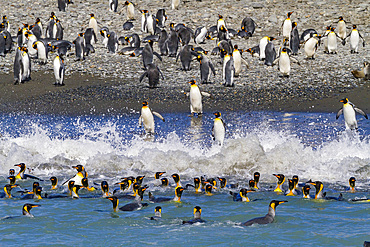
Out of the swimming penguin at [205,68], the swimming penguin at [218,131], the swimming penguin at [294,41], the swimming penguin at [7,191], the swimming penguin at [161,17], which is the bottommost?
the swimming penguin at [7,191]

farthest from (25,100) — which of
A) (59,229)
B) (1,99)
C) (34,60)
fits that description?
(59,229)

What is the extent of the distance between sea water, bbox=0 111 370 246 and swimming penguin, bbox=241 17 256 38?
312 inches

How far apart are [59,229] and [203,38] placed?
14.5 metres

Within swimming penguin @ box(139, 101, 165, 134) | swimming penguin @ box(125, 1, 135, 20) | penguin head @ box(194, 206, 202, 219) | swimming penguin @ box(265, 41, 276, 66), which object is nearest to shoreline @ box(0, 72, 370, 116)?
swimming penguin @ box(139, 101, 165, 134)

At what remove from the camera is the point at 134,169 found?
956 cm

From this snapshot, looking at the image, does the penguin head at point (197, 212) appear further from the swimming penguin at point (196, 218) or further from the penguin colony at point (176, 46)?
the penguin colony at point (176, 46)

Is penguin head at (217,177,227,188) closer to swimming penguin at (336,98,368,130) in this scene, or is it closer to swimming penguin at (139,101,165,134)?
swimming penguin at (139,101,165,134)

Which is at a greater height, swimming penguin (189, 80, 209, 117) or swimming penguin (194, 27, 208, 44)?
swimming penguin (194, 27, 208, 44)

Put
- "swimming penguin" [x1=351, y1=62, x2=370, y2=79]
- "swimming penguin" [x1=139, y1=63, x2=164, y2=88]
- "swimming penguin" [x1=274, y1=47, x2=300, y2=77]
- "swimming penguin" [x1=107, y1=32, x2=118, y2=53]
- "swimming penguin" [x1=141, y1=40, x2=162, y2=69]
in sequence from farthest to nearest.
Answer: "swimming penguin" [x1=107, y1=32, x2=118, y2=53], "swimming penguin" [x1=141, y1=40, x2=162, y2=69], "swimming penguin" [x1=274, y1=47, x2=300, y2=77], "swimming penguin" [x1=139, y1=63, x2=164, y2=88], "swimming penguin" [x1=351, y1=62, x2=370, y2=79]

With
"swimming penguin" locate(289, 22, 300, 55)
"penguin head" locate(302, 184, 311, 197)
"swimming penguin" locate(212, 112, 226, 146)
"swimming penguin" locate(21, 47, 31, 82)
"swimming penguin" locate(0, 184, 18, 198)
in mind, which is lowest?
"penguin head" locate(302, 184, 311, 197)

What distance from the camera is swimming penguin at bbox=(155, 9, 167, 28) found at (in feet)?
73.5

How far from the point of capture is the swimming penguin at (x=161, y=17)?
2239 cm

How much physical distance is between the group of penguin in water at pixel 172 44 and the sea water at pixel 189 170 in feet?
8.24

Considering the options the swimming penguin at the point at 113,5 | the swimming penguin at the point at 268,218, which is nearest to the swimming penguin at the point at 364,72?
the swimming penguin at the point at 268,218
